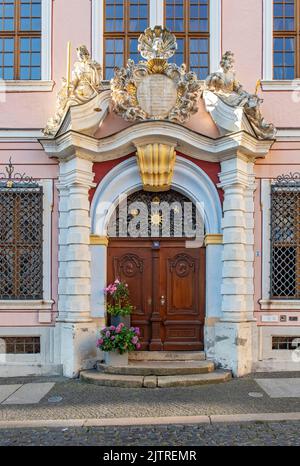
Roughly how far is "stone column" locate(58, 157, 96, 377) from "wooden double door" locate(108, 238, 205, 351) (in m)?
0.72

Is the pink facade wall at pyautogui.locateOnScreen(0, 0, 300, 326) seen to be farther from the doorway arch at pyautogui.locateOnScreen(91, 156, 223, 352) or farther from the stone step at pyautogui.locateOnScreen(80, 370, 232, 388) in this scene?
the stone step at pyautogui.locateOnScreen(80, 370, 232, 388)

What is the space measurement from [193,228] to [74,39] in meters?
4.48

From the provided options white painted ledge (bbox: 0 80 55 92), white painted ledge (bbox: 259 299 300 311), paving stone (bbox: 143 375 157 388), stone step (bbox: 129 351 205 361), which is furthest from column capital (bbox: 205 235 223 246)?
white painted ledge (bbox: 0 80 55 92)

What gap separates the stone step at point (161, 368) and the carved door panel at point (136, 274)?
3.11 feet

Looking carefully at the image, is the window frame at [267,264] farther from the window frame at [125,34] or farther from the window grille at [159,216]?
the window frame at [125,34]

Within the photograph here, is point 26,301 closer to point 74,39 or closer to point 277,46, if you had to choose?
point 74,39

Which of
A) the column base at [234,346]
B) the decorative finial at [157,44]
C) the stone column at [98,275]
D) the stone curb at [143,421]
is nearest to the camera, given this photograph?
the stone curb at [143,421]

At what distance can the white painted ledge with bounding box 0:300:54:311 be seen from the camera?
9781 mm

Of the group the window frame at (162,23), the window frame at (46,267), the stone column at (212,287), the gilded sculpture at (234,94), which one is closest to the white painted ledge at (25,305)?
the window frame at (46,267)

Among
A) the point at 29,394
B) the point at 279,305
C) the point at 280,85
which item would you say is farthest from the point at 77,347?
the point at 280,85

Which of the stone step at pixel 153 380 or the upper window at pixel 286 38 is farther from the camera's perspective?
the upper window at pixel 286 38

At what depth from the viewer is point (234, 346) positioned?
9180mm

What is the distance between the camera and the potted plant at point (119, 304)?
9375mm

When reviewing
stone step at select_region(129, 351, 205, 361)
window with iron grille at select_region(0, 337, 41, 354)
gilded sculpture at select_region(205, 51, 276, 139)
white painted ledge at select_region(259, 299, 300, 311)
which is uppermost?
gilded sculpture at select_region(205, 51, 276, 139)
